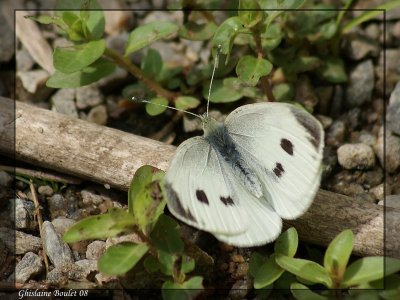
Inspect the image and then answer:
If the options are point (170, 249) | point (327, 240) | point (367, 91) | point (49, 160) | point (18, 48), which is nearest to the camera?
point (170, 249)

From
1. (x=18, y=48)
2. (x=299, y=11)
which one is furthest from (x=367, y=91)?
(x=18, y=48)

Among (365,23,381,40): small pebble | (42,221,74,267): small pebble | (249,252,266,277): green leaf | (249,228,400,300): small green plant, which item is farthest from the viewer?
(365,23,381,40): small pebble

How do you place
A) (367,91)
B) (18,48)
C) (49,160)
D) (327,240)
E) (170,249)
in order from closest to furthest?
1. (170,249)
2. (327,240)
3. (49,160)
4. (367,91)
5. (18,48)

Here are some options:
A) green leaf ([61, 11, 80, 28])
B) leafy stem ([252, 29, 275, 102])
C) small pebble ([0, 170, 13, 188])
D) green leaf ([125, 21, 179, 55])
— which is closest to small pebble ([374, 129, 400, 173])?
leafy stem ([252, 29, 275, 102])

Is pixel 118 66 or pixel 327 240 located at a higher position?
pixel 118 66

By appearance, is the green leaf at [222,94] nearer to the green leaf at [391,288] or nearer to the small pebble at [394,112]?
the small pebble at [394,112]

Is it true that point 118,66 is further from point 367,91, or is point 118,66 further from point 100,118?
point 367,91

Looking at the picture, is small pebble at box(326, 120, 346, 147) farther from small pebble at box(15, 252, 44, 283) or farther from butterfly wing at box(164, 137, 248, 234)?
small pebble at box(15, 252, 44, 283)
